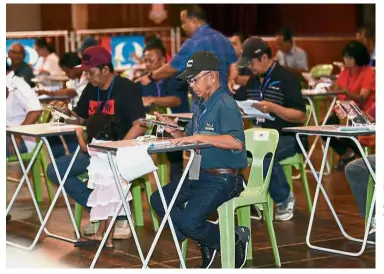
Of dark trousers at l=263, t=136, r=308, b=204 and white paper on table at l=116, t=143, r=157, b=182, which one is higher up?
white paper on table at l=116, t=143, r=157, b=182

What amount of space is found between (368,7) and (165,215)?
43.6 feet

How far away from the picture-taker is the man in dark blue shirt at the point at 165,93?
870 centimetres

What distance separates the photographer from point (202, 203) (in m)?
5.79

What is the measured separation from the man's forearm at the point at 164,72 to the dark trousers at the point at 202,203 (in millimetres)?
2871

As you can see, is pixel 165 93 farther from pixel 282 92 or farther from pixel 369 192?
pixel 369 192

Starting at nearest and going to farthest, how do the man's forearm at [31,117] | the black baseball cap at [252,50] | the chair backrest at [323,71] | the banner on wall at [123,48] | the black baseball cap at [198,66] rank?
the black baseball cap at [198,66] → the black baseball cap at [252,50] → the man's forearm at [31,117] → the chair backrest at [323,71] → the banner on wall at [123,48]

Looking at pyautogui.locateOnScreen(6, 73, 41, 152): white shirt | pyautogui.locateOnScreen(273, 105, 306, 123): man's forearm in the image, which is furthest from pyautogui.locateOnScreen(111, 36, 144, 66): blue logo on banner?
pyautogui.locateOnScreen(273, 105, 306, 123): man's forearm

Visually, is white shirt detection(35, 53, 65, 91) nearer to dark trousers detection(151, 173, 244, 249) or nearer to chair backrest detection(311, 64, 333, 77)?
chair backrest detection(311, 64, 333, 77)

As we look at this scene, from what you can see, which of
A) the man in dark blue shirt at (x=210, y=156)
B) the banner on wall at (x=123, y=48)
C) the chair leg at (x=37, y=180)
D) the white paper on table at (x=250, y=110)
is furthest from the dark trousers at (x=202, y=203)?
the banner on wall at (x=123, y=48)

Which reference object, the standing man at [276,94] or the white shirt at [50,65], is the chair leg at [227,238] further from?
the white shirt at [50,65]

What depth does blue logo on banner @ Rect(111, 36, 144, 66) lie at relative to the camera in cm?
1461

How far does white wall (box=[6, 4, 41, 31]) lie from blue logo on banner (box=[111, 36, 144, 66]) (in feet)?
10.6

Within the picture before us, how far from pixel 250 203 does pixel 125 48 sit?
888 cm
